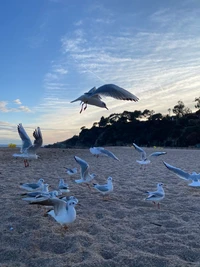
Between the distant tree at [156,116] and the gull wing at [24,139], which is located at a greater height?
the distant tree at [156,116]

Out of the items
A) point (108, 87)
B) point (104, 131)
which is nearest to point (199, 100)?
point (104, 131)

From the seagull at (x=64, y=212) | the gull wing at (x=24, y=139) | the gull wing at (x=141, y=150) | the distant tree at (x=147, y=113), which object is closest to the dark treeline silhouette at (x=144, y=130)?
the distant tree at (x=147, y=113)

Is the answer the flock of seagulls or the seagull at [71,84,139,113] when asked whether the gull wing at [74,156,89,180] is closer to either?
the flock of seagulls

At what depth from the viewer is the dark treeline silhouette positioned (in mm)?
49875

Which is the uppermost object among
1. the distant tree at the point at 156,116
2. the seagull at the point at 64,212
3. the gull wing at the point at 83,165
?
the distant tree at the point at 156,116

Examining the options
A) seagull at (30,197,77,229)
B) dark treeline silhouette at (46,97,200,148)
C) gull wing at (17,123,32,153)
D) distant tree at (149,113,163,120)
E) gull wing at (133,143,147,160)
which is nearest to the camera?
seagull at (30,197,77,229)

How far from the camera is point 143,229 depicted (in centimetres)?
413

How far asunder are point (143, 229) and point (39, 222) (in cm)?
152

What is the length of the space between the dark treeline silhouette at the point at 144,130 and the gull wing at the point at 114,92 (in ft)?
129

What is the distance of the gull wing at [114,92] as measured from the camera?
6.21 meters

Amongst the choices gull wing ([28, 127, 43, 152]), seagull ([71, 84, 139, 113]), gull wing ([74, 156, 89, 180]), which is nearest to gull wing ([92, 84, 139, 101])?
seagull ([71, 84, 139, 113])

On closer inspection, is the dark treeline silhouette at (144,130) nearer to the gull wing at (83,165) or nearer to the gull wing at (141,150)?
the gull wing at (141,150)

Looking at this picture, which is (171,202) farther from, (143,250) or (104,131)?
(104,131)

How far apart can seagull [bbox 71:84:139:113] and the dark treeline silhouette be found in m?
39.3
